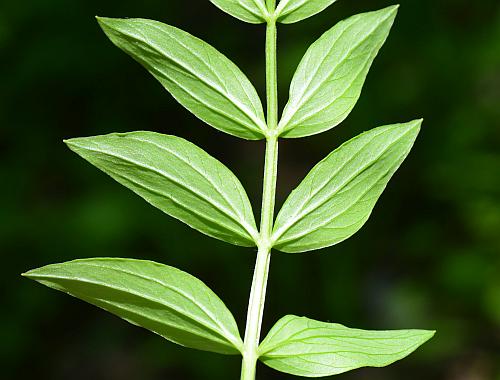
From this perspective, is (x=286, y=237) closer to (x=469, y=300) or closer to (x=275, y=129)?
(x=275, y=129)

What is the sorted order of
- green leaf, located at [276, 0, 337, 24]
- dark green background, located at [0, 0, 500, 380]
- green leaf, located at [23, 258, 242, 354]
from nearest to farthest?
green leaf, located at [23, 258, 242, 354] < green leaf, located at [276, 0, 337, 24] < dark green background, located at [0, 0, 500, 380]

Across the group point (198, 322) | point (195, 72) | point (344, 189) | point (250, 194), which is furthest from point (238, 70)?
point (250, 194)

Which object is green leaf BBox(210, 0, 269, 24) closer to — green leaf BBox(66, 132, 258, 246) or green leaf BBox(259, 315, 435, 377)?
green leaf BBox(66, 132, 258, 246)

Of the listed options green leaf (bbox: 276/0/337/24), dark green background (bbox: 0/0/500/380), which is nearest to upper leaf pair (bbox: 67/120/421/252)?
green leaf (bbox: 276/0/337/24)

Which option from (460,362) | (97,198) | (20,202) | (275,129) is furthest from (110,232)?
(275,129)

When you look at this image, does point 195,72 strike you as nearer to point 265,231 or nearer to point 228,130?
point 228,130

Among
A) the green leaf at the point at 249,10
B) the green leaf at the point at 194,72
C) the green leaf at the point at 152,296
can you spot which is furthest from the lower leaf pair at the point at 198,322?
the green leaf at the point at 249,10
